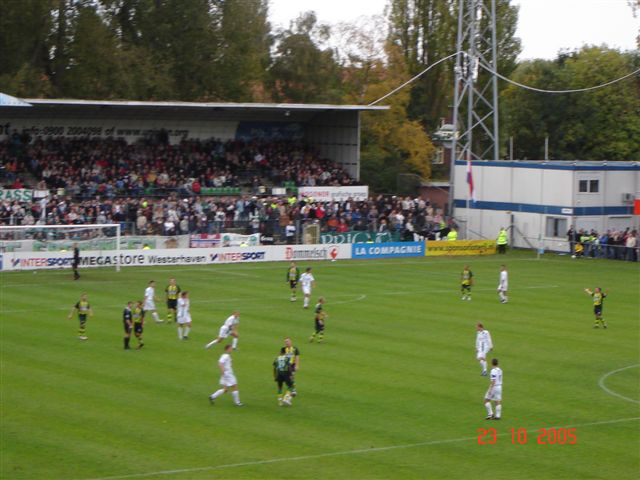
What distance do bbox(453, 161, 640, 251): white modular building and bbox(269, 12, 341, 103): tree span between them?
22598mm

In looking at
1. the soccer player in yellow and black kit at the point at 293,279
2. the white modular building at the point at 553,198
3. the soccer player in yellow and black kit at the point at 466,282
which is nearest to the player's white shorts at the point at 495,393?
the soccer player in yellow and black kit at the point at 466,282

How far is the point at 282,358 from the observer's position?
86.1 ft

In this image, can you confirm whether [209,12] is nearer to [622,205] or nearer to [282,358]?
[622,205]

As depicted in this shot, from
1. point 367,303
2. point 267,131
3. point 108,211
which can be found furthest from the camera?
point 267,131

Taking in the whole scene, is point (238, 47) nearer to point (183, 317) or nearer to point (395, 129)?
point (395, 129)

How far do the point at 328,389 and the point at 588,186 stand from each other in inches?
1659

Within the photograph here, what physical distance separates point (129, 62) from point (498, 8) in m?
35.5

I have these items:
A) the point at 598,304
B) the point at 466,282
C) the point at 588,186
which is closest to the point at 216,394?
the point at 598,304

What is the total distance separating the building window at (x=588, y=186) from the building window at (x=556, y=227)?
2.24m

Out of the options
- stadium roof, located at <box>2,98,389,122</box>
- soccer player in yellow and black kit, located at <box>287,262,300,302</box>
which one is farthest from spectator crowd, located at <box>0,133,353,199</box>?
soccer player in yellow and black kit, located at <box>287,262,300,302</box>

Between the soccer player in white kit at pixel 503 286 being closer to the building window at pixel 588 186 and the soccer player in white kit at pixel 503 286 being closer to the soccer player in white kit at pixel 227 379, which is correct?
the soccer player in white kit at pixel 227 379

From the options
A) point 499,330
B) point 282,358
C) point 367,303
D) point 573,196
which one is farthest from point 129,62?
point 282,358

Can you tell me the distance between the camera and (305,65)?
89.2 meters

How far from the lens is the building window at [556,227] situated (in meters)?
66.4
